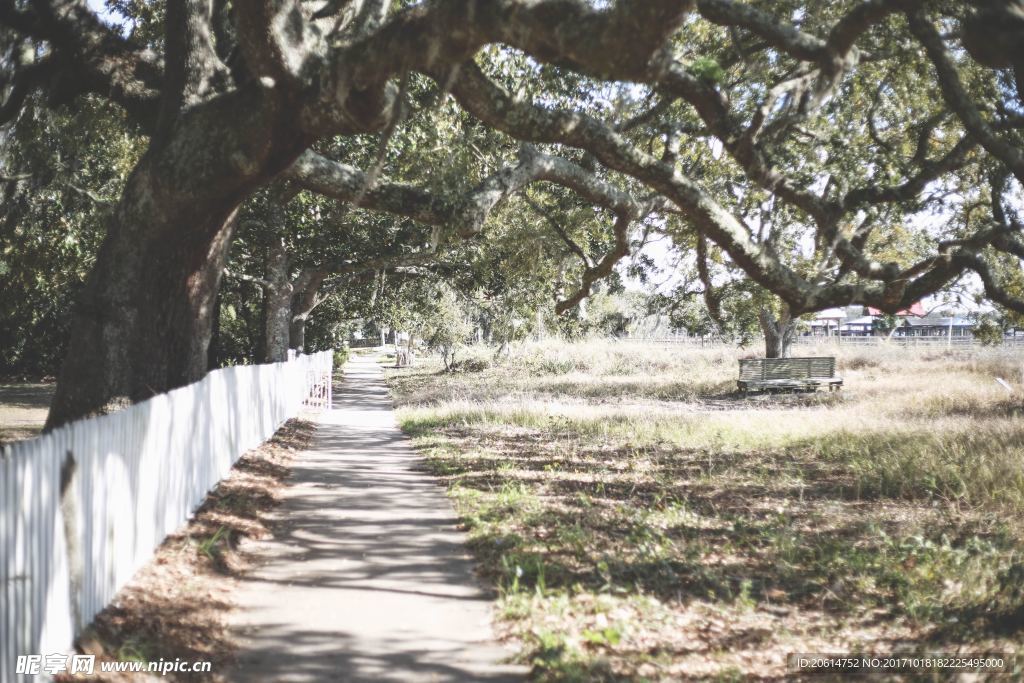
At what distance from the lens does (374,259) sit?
2083 centimetres

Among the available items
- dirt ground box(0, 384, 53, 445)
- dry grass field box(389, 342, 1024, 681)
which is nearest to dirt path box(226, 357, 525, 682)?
dry grass field box(389, 342, 1024, 681)

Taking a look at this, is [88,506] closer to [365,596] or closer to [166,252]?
[365,596]

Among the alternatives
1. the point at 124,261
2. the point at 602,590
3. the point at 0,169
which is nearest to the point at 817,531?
the point at 602,590

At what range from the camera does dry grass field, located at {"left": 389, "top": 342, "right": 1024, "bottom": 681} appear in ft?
15.1

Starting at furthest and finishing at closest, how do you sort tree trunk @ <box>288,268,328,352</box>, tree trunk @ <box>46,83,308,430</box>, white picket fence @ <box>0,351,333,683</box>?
1. tree trunk @ <box>288,268,328,352</box>
2. tree trunk @ <box>46,83,308,430</box>
3. white picket fence @ <box>0,351,333,683</box>

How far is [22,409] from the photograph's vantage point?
66.5ft

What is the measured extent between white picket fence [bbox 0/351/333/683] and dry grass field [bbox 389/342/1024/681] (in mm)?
2616

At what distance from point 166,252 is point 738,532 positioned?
6.11 metres

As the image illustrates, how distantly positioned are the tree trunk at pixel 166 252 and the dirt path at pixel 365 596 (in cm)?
220

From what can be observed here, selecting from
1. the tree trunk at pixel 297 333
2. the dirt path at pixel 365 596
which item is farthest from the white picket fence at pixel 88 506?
the tree trunk at pixel 297 333

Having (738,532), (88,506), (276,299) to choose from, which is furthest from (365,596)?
(276,299)

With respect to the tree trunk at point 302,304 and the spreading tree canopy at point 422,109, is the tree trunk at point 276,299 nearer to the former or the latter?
the tree trunk at point 302,304

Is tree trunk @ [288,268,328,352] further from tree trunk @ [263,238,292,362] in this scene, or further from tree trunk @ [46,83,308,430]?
tree trunk @ [46,83,308,430]

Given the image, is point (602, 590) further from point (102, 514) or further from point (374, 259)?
point (374, 259)
